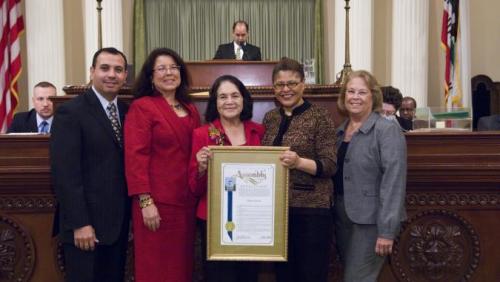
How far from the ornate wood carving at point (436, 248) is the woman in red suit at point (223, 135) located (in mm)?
1221

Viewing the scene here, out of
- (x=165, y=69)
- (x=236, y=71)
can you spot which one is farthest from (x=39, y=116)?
(x=165, y=69)

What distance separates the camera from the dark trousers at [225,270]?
300cm

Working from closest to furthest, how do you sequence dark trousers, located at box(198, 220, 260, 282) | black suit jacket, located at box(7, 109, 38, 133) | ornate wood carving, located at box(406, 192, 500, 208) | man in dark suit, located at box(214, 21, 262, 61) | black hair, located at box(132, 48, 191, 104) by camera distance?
dark trousers, located at box(198, 220, 260, 282)
black hair, located at box(132, 48, 191, 104)
ornate wood carving, located at box(406, 192, 500, 208)
black suit jacket, located at box(7, 109, 38, 133)
man in dark suit, located at box(214, 21, 262, 61)

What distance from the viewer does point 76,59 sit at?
9930 mm

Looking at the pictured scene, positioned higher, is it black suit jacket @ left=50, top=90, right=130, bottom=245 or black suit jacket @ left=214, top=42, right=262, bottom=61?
black suit jacket @ left=214, top=42, right=262, bottom=61

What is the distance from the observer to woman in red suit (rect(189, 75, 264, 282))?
9.75 ft

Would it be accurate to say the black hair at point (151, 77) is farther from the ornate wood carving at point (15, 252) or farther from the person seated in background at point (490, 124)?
the person seated in background at point (490, 124)

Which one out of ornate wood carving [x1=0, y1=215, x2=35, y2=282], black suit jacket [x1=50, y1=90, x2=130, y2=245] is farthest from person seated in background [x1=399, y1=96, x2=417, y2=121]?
ornate wood carving [x1=0, y1=215, x2=35, y2=282]

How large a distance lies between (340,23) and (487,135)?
6.30m

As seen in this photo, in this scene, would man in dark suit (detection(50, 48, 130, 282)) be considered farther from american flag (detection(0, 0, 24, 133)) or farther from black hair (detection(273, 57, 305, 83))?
american flag (detection(0, 0, 24, 133))

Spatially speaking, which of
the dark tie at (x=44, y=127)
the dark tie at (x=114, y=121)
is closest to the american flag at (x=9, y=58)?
the dark tie at (x=44, y=127)

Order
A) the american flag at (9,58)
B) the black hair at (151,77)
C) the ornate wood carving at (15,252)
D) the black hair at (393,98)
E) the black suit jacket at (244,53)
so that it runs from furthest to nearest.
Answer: the american flag at (9,58) < the black suit jacket at (244,53) < the black hair at (393,98) < the ornate wood carving at (15,252) < the black hair at (151,77)

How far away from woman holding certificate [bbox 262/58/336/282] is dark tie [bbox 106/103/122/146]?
83 cm

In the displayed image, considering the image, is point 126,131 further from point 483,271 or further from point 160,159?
point 483,271
